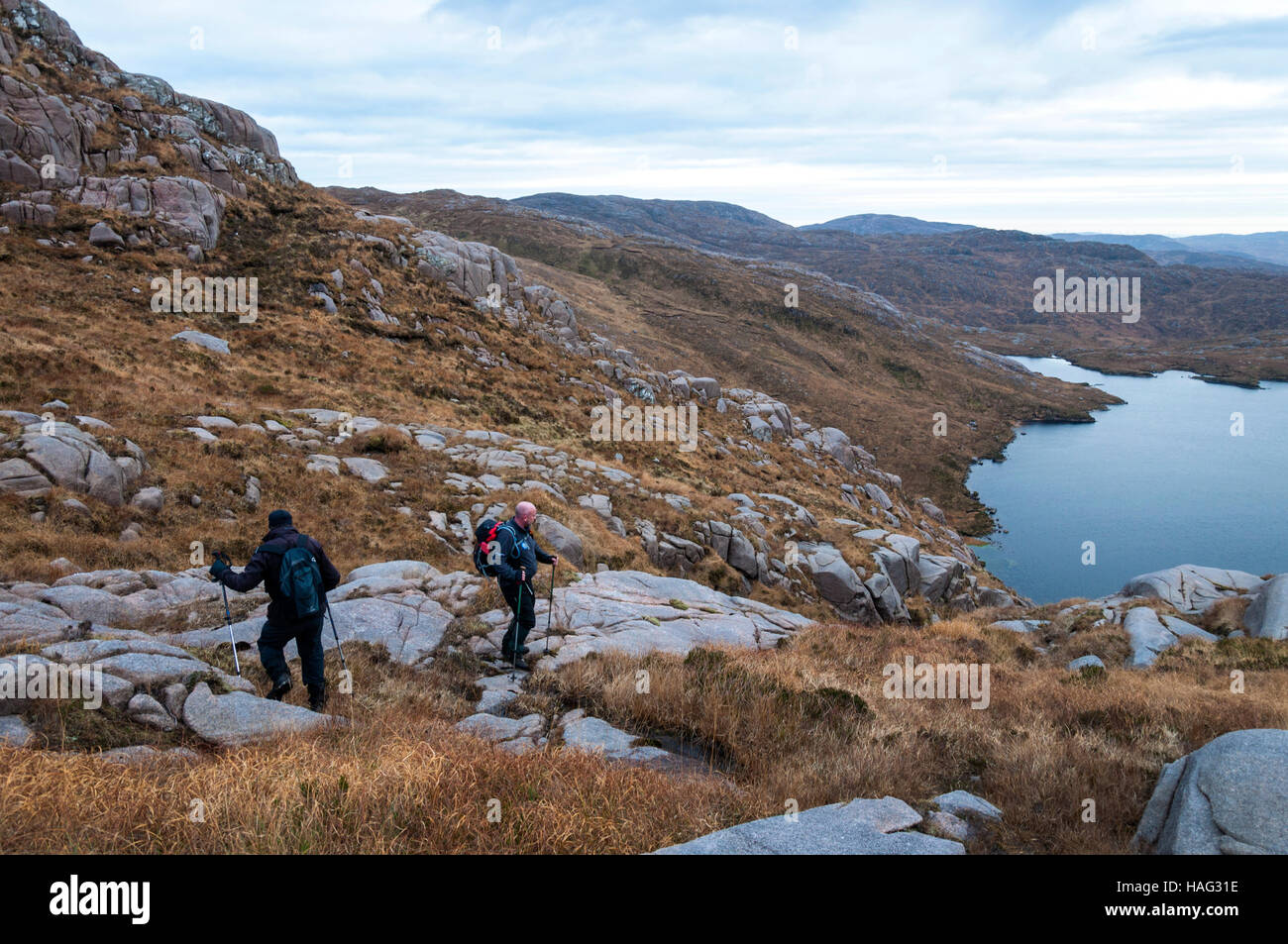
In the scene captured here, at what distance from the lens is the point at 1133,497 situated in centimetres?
6531

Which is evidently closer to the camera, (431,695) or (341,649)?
(431,695)

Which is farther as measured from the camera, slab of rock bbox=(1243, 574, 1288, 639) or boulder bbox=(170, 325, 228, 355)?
boulder bbox=(170, 325, 228, 355)

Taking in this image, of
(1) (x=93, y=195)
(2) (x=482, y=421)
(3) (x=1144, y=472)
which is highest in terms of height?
(1) (x=93, y=195)

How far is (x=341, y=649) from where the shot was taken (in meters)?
9.33

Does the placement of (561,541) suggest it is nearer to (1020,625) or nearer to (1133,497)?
(1020,625)

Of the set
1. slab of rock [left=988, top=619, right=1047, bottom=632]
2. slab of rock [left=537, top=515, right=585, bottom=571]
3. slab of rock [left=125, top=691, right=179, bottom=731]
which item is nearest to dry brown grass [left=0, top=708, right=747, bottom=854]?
slab of rock [left=125, top=691, right=179, bottom=731]

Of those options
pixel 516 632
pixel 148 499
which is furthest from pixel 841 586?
pixel 148 499

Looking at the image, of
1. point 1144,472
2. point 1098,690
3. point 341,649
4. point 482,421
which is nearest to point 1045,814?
point 1098,690

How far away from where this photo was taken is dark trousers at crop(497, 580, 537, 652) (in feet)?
31.2

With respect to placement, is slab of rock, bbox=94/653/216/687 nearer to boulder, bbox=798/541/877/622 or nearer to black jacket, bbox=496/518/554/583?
black jacket, bbox=496/518/554/583

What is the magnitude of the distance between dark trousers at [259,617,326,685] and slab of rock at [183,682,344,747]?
0.61 meters

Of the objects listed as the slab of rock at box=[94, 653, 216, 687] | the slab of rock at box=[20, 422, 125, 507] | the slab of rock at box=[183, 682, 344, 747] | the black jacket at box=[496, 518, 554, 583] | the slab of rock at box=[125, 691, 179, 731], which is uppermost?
the slab of rock at box=[20, 422, 125, 507]

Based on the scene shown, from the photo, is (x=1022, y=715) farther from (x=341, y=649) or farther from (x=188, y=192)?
(x=188, y=192)
